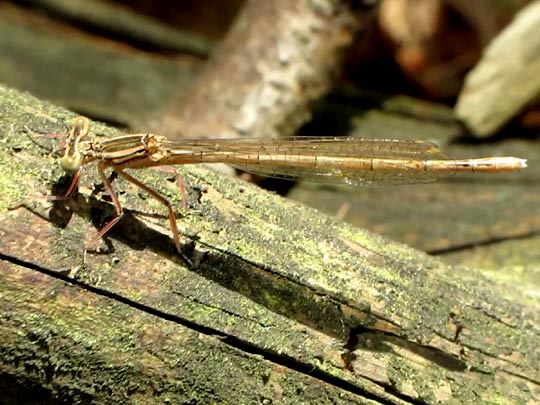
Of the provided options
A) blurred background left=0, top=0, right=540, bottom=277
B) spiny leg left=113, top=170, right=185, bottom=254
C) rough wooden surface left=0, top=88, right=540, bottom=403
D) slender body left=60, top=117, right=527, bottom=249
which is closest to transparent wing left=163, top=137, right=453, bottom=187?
slender body left=60, top=117, right=527, bottom=249

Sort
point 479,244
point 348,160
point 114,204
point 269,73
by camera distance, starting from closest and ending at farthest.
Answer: point 114,204
point 348,160
point 479,244
point 269,73

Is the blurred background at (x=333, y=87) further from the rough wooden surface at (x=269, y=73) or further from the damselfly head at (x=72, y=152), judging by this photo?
the damselfly head at (x=72, y=152)

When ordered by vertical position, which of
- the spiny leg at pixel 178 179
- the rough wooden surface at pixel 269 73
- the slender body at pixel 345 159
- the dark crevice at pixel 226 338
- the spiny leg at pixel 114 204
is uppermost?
the rough wooden surface at pixel 269 73

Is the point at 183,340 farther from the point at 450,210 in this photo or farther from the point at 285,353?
the point at 450,210

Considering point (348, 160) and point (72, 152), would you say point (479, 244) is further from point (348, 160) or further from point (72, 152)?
point (72, 152)

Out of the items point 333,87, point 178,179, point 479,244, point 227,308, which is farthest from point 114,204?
point 333,87

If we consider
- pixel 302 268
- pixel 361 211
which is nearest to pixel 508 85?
pixel 361 211

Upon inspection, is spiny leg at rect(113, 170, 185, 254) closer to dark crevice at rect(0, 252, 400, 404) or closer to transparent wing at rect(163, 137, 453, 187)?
dark crevice at rect(0, 252, 400, 404)

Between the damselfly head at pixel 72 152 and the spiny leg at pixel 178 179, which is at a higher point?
the spiny leg at pixel 178 179

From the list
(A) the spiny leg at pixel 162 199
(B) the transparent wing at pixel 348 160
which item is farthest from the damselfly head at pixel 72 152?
(B) the transparent wing at pixel 348 160
